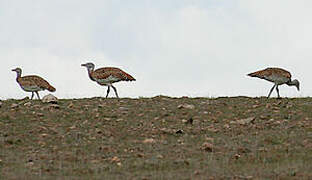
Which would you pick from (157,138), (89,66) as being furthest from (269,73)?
(157,138)

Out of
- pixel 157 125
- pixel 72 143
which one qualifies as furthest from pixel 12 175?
pixel 157 125

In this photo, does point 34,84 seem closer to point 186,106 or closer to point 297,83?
point 186,106

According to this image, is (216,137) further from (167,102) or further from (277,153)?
(167,102)

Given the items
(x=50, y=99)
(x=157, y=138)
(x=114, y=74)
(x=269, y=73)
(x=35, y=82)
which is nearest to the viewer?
(x=157, y=138)

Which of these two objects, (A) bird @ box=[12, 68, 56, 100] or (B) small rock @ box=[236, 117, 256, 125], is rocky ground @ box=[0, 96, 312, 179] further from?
(A) bird @ box=[12, 68, 56, 100]

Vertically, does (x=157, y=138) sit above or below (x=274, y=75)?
below

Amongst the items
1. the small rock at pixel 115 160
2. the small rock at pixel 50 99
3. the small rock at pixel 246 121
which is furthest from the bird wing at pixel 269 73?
the small rock at pixel 115 160

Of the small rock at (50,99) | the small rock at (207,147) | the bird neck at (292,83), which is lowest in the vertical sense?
the small rock at (207,147)

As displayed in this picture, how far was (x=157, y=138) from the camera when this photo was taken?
52.6 feet

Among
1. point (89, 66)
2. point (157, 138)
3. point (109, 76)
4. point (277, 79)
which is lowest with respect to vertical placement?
point (157, 138)

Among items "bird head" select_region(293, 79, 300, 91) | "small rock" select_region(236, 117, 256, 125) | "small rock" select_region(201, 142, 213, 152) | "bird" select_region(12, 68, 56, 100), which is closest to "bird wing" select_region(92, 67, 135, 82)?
"bird" select_region(12, 68, 56, 100)

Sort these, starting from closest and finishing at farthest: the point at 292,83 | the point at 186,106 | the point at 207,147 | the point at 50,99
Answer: the point at 207,147
the point at 186,106
the point at 50,99
the point at 292,83

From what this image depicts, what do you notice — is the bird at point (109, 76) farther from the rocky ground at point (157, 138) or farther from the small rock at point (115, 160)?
the small rock at point (115, 160)

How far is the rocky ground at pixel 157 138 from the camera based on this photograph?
13.0 m
